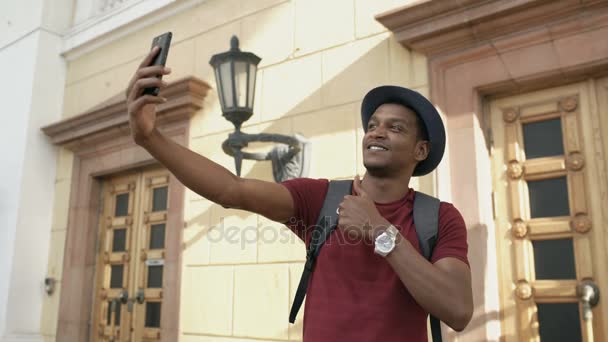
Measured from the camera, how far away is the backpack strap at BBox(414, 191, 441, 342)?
1703 mm

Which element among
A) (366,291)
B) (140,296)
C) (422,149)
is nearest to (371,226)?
(366,291)

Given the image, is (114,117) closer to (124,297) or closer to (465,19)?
(124,297)

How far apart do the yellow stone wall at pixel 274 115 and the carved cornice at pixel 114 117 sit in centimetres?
14

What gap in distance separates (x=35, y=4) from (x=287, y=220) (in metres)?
6.08

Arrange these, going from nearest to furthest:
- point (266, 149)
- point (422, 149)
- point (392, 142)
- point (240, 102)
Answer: point (392, 142) < point (422, 149) < point (240, 102) < point (266, 149)

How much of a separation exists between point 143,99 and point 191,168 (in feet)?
0.84

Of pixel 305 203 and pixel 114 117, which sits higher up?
pixel 114 117

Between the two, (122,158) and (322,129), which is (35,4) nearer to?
(122,158)

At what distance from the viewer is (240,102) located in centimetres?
387

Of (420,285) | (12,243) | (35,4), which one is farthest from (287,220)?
(35,4)

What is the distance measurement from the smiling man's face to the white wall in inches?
202

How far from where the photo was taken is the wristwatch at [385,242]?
1572mm

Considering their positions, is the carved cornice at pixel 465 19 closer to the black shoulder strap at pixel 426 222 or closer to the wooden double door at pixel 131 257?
the black shoulder strap at pixel 426 222

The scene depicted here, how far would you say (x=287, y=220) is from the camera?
1.89 m
